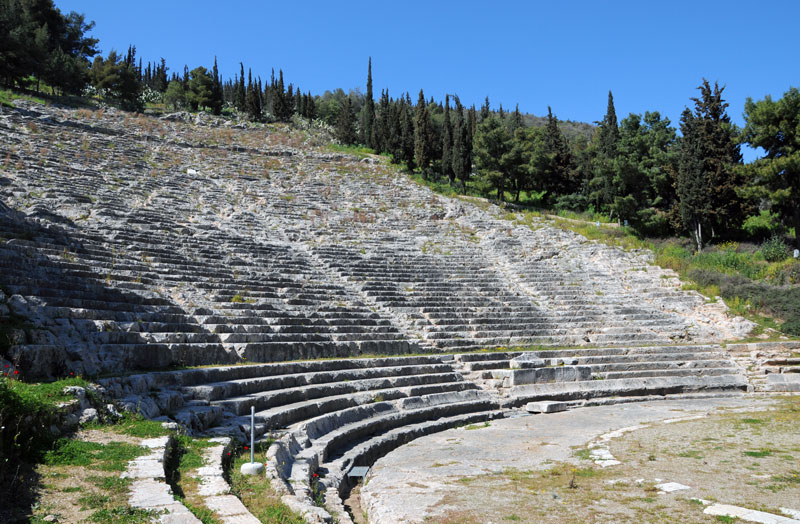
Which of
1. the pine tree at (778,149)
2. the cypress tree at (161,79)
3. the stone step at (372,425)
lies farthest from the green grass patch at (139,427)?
the cypress tree at (161,79)

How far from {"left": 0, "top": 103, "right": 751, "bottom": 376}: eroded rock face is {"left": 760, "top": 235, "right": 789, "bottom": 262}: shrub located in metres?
4.72

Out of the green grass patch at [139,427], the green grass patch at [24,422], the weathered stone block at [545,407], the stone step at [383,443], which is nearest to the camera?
the green grass patch at [24,422]

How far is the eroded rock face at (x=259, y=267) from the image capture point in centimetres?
1138

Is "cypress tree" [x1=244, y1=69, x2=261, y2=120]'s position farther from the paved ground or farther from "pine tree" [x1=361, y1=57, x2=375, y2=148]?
the paved ground

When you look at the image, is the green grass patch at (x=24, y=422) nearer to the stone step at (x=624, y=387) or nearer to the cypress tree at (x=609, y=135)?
the stone step at (x=624, y=387)

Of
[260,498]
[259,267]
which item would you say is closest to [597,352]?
[259,267]

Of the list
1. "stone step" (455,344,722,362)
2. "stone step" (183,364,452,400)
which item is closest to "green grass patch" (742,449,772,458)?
"stone step" (183,364,452,400)

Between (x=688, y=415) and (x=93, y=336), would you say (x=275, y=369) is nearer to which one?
(x=93, y=336)

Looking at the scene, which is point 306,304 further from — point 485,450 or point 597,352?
A: point 597,352

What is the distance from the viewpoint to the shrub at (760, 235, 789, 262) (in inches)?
952

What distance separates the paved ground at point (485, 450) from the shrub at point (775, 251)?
1157cm

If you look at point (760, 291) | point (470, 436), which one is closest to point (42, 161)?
point (470, 436)

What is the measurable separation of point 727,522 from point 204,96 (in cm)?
6040

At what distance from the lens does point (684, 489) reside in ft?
21.4
